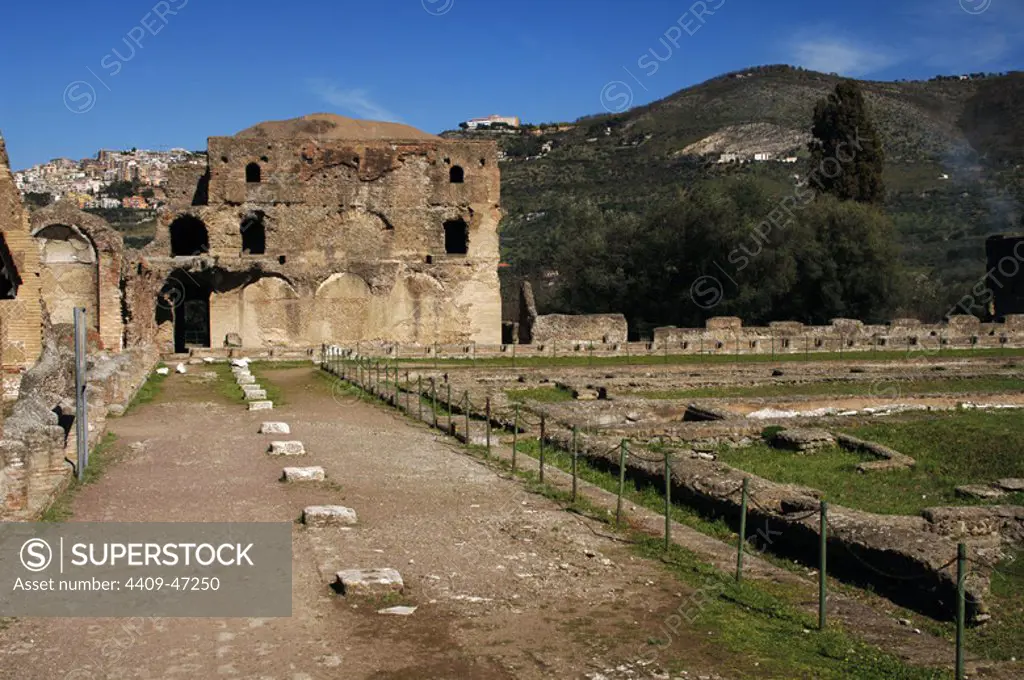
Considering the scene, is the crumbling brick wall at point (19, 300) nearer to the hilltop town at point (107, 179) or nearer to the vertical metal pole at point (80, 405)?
the vertical metal pole at point (80, 405)

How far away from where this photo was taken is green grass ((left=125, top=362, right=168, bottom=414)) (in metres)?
18.8

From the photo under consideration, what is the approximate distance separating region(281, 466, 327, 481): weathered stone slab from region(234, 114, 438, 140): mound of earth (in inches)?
1138

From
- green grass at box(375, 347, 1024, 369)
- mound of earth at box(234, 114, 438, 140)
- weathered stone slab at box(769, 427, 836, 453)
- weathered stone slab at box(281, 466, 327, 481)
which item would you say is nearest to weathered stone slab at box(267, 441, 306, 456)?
weathered stone slab at box(281, 466, 327, 481)

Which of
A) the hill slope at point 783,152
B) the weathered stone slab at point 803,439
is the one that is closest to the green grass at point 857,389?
the weathered stone slab at point 803,439

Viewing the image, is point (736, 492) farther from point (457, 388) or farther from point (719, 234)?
point (719, 234)

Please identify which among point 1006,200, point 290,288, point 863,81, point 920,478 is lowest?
point 920,478

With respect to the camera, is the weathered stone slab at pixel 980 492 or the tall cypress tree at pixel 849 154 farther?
the tall cypress tree at pixel 849 154

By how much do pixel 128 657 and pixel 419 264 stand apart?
31.0m

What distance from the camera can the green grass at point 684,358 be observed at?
1135 inches

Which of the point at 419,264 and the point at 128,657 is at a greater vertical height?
the point at 419,264

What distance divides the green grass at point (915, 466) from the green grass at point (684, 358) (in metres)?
12.5

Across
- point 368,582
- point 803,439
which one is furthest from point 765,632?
point 803,439

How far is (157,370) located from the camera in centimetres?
2522

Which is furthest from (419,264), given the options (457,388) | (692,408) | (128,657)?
(128,657)
